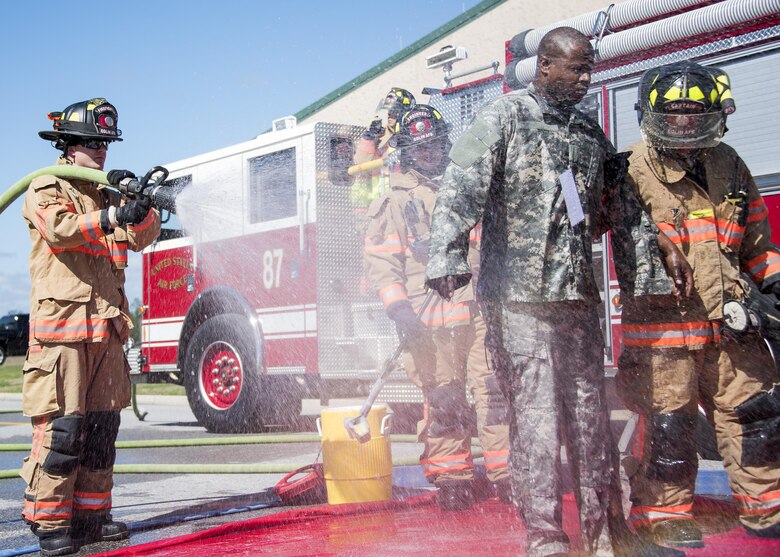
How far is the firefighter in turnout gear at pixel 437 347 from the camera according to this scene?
466cm

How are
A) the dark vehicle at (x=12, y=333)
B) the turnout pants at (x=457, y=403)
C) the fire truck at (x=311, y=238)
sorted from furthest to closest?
the dark vehicle at (x=12, y=333) < the fire truck at (x=311, y=238) < the turnout pants at (x=457, y=403)

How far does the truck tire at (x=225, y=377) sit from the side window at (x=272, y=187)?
1033mm

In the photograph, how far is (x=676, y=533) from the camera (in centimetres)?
339

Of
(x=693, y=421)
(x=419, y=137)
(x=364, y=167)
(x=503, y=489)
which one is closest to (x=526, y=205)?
(x=693, y=421)

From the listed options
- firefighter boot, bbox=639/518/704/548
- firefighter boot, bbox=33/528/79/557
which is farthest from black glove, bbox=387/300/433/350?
firefighter boot, bbox=33/528/79/557

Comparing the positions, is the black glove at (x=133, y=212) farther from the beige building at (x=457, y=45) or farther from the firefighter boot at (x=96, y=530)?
the beige building at (x=457, y=45)

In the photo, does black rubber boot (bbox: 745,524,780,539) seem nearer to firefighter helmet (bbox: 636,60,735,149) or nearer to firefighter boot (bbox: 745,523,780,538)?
firefighter boot (bbox: 745,523,780,538)

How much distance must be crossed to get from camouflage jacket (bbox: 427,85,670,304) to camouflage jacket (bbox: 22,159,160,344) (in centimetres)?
181

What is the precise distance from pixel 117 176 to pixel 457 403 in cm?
210

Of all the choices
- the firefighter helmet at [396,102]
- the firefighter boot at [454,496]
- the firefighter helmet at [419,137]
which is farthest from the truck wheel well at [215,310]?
the firefighter boot at [454,496]

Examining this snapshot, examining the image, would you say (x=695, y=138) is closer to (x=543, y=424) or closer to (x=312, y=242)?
(x=543, y=424)

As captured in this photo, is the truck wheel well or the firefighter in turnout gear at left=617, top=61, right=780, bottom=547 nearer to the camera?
the firefighter in turnout gear at left=617, top=61, right=780, bottom=547

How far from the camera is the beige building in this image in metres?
14.3

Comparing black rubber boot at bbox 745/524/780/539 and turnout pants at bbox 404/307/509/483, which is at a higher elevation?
turnout pants at bbox 404/307/509/483
